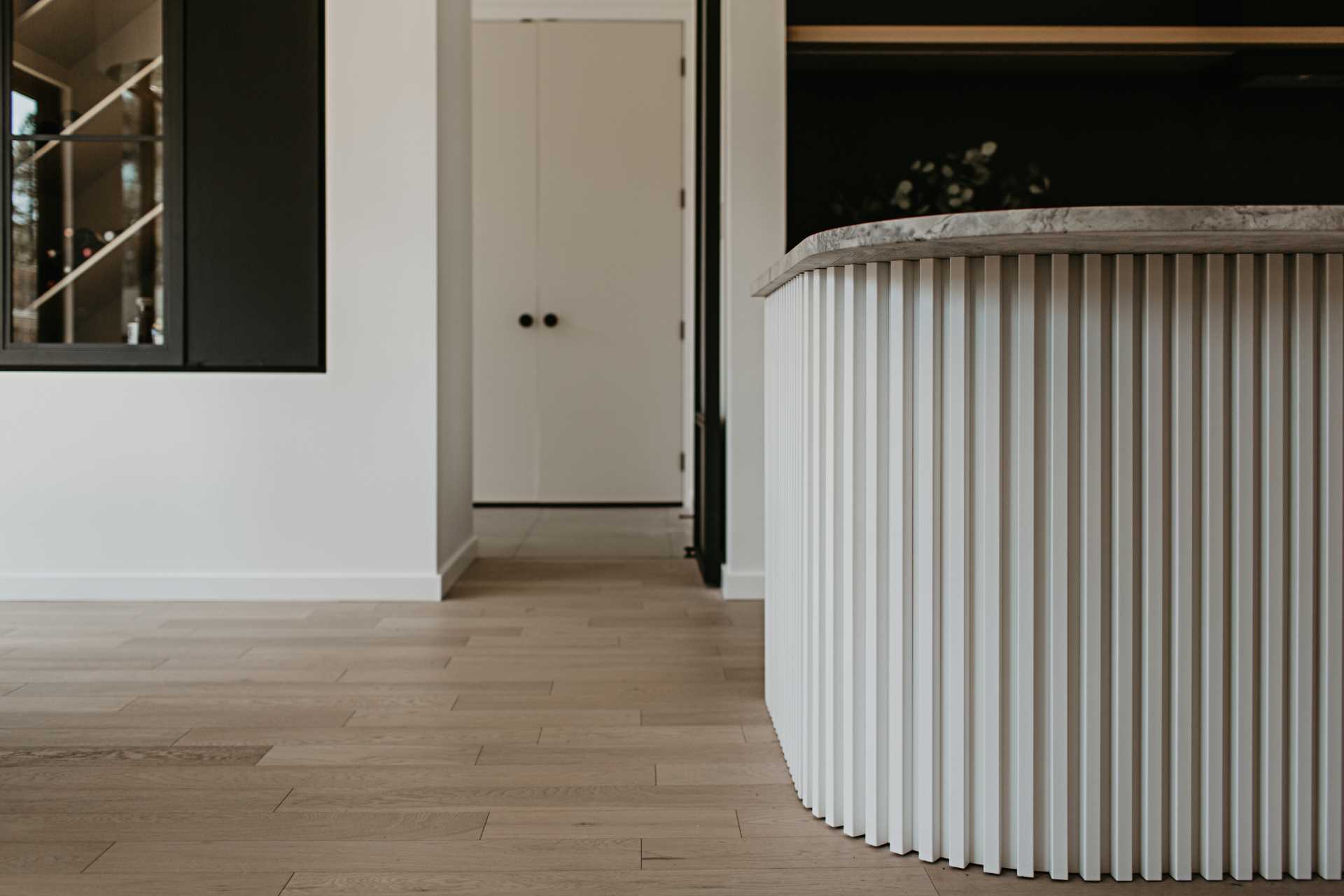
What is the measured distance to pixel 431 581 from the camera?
3.48 m

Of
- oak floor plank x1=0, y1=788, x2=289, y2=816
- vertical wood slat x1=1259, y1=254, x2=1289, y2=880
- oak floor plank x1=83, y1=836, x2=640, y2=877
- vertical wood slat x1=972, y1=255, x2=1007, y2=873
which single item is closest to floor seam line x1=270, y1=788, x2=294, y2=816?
oak floor plank x1=0, y1=788, x2=289, y2=816

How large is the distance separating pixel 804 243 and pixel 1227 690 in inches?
31.6

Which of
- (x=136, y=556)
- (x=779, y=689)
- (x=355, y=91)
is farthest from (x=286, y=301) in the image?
(x=779, y=689)

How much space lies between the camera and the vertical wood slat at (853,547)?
159 cm

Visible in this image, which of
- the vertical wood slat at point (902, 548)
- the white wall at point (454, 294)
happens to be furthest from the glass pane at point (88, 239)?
the vertical wood slat at point (902, 548)

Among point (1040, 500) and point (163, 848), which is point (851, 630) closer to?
point (1040, 500)

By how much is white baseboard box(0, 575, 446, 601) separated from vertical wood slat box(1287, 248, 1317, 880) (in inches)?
96.1

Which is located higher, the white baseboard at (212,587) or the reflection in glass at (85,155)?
the reflection in glass at (85,155)

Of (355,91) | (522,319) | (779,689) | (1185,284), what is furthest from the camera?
(522,319)

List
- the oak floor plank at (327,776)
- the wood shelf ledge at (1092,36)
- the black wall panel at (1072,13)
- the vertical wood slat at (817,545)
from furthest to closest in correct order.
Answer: the black wall panel at (1072,13), the wood shelf ledge at (1092,36), the oak floor plank at (327,776), the vertical wood slat at (817,545)

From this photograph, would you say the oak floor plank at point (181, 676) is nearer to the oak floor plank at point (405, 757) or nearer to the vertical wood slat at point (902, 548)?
the oak floor plank at point (405, 757)

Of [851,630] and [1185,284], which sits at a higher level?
[1185,284]

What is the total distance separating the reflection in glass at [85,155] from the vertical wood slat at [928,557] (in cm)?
265

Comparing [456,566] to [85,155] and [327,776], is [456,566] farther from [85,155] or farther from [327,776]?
[327,776]
